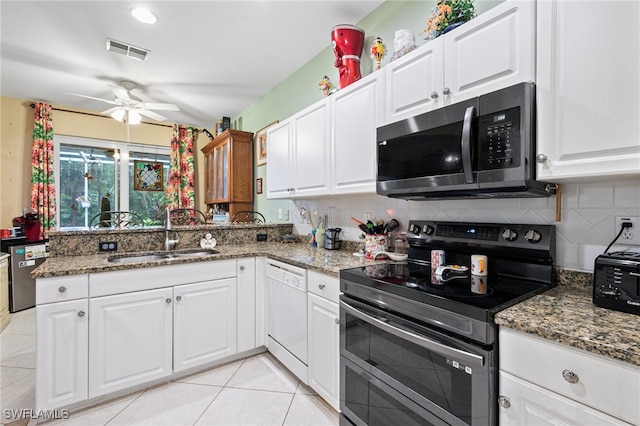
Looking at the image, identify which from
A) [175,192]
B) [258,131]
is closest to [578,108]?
[258,131]

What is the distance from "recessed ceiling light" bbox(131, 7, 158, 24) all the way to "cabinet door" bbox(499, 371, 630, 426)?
3200 mm

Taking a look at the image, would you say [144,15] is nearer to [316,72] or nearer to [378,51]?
[316,72]

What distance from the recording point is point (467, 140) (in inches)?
48.1

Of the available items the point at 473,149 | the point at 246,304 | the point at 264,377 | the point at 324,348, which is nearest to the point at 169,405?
the point at 264,377

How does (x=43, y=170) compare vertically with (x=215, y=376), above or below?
above

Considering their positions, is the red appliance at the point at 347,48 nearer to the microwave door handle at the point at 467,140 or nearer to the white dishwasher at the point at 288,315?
the microwave door handle at the point at 467,140

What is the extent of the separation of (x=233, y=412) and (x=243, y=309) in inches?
27.6

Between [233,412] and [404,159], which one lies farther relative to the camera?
[233,412]

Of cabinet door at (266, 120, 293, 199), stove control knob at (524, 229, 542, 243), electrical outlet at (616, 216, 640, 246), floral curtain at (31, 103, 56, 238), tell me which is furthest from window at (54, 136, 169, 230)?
electrical outlet at (616, 216, 640, 246)

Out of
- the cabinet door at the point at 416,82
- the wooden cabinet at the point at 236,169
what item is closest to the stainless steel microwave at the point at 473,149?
the cabinet door at the point at 416,82

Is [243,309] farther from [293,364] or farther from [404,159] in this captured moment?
[404,159]

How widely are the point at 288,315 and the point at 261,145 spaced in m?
2.52

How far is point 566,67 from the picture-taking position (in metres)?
1.06

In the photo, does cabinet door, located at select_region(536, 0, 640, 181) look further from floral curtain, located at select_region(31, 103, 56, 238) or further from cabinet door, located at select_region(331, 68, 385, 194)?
floral curtain, located at select_region(31, 103, 56, 238)
